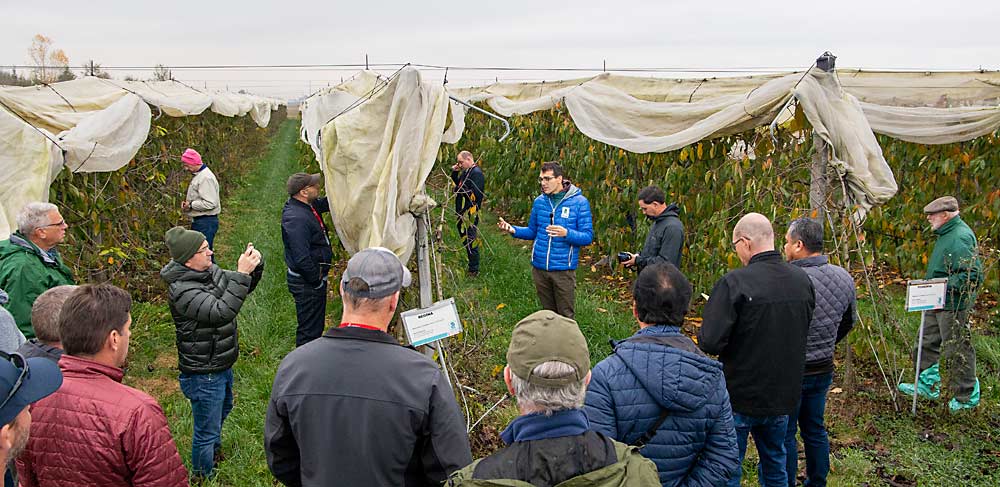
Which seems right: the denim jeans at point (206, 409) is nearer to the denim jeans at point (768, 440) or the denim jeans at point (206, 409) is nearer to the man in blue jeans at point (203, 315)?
the man in blue jeans at point (203, 315)

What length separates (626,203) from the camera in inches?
315

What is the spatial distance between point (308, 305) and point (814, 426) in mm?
3529

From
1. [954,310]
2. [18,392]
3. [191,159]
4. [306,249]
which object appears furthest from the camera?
[191,159]

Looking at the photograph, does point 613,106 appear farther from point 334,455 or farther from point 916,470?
point 334,455

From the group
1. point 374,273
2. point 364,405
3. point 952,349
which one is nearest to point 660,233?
point 952,349

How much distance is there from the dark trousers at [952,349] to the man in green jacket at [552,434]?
13.2 feet

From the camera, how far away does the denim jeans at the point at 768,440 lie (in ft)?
10.7

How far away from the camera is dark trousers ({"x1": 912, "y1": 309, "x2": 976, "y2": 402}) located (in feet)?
15.1

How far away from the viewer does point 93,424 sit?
6.92 ft

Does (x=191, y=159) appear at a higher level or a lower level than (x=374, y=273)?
higher

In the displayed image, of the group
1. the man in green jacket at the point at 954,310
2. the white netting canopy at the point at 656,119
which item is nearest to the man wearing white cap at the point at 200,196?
the white netting canopy at the point at 656,119

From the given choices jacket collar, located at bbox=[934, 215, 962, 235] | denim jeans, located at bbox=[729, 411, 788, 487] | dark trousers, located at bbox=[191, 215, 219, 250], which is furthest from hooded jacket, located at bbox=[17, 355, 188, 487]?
dark trousers, located at bbox=[191, 215, 219, 250]

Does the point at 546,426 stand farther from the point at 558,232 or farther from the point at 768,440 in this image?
the point at 558,232

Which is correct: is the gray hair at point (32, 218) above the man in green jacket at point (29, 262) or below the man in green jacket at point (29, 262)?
above
